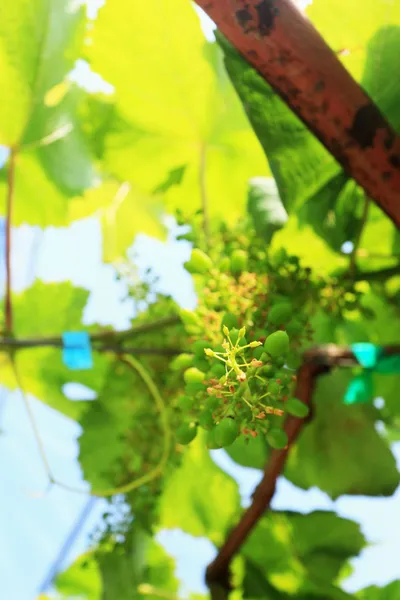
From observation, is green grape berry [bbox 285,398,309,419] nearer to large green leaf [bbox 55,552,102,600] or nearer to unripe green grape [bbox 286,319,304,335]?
unripe green grape [bbox 286,319,304,335]

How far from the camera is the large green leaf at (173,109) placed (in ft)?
1.31

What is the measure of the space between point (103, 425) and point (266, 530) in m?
0.16

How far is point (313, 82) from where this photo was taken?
0.25 meters

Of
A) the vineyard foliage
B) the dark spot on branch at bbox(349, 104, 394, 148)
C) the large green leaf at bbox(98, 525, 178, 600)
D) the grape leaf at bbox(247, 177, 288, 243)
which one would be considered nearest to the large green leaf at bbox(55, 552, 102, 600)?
the vineyard foliage

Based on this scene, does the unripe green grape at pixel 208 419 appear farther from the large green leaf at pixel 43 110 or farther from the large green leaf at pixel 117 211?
the large green leaf at pixel 117 211

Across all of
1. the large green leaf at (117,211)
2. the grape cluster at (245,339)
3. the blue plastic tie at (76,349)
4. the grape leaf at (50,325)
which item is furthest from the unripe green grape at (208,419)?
the large green leaf at (117,211)

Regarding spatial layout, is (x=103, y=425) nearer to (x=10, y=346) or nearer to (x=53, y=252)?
(x=10, y=346)

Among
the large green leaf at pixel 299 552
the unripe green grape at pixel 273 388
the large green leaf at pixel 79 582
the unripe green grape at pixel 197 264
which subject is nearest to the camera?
the unripe green grape at pixel 273 388

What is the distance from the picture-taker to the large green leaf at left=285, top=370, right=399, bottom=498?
46 centimetres

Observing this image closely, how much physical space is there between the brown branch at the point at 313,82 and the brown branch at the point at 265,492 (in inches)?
4.5

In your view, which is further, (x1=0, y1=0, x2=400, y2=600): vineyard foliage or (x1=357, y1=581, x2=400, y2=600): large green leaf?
(x1=357, y1=581, x2=400, y2=600): large green leaf

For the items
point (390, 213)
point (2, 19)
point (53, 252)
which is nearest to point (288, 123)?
point (390, 213)

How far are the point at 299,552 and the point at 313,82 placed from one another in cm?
41

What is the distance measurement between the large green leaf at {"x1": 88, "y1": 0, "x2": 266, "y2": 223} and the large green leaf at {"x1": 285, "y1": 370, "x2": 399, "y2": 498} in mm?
176
